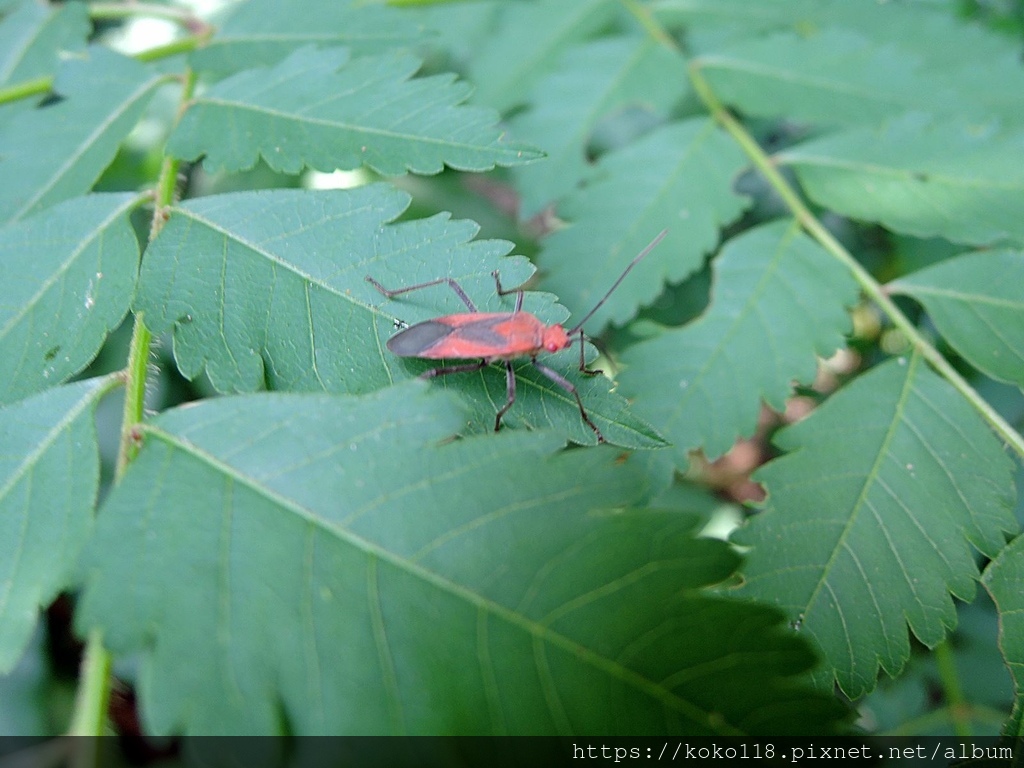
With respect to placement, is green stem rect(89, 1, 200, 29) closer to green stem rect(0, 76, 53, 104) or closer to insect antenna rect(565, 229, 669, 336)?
green stem rect(0, 76, 53, 104)

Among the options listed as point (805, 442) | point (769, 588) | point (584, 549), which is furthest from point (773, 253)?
point (584, 549)

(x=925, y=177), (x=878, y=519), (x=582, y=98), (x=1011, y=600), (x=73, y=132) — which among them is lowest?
(x=1011, y=600)

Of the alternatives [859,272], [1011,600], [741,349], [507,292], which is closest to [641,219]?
[741,349]

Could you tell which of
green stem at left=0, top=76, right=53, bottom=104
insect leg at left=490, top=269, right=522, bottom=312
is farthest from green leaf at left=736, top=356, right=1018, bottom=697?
green stem at left=0, top=76, right=53, bottom=104

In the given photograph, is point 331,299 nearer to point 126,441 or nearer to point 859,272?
point 126,441

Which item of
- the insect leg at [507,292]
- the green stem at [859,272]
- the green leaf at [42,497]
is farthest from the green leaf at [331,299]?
the green stem at [859,272]

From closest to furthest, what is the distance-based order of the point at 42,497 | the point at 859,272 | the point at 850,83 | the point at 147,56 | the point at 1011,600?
the point at 42,497, the point at 1011,600, the point at 859,272, the point at 147,56, the point at 850,83
